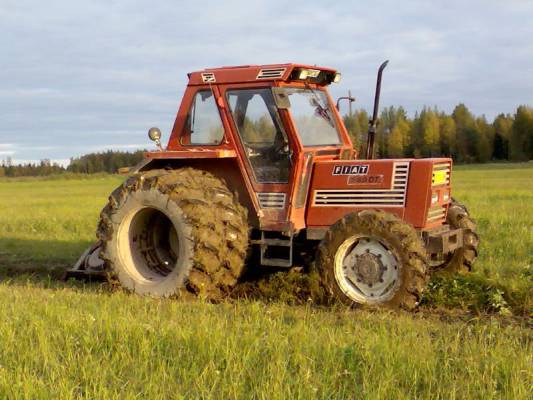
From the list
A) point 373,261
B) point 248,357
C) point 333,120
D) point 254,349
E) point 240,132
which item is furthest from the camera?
point 333,120

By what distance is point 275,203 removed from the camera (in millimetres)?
7172

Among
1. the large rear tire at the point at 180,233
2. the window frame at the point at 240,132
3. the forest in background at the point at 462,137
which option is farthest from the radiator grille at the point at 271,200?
the forest in background at the point at 462,137

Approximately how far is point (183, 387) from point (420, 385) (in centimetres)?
141

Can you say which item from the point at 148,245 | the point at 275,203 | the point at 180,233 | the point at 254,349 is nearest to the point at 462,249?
the point at 275,203

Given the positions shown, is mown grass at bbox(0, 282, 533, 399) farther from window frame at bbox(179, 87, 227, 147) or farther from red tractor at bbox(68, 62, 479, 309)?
window frame at bbox(179, 87, 227, 147)

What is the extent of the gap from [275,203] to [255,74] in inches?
58.7

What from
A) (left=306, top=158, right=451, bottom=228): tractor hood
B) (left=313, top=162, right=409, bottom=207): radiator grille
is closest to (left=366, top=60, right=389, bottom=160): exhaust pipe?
(left=306, top=158, right=451, bottom=228): tractor hood

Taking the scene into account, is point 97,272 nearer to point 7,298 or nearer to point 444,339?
point 7,298

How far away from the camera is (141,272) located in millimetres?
7352

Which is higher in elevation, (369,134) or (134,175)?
(369,134)

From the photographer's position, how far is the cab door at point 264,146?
23.3 ft


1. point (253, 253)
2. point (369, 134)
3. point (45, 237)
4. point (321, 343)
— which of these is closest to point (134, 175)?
point (253, 253)

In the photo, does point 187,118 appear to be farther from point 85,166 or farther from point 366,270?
point 85,166

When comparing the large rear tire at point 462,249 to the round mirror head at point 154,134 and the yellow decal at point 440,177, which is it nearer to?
the yellow decal at point 440,177
